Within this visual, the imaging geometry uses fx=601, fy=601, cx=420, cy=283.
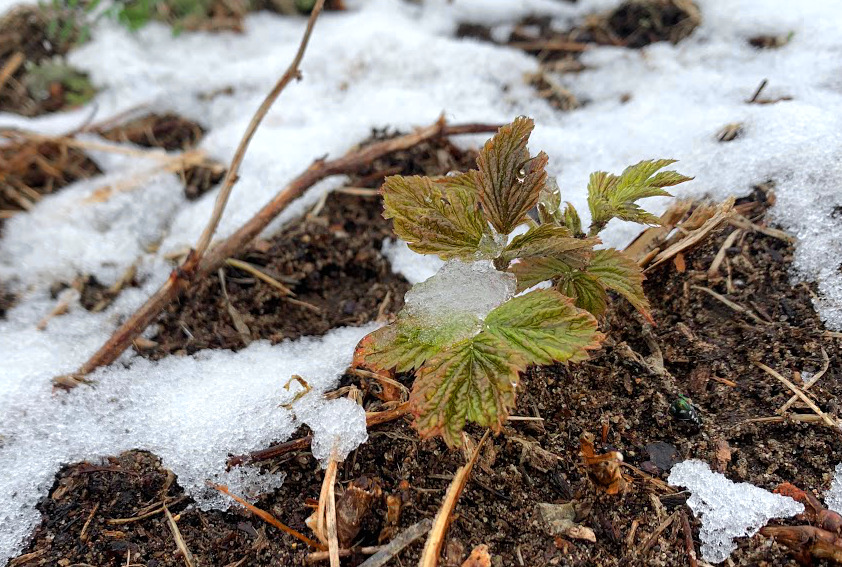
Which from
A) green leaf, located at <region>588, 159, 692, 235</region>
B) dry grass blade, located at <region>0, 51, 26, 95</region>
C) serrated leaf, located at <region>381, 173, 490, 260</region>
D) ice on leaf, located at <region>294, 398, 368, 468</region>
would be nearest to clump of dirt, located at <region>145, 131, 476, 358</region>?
ice on leaf, located at <region>294, 398, 368, 468</region>

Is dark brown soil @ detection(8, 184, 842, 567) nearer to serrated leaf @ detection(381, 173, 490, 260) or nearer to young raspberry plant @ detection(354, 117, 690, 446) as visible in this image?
young raspberry plant @ detection(354, 117, 690, 446)

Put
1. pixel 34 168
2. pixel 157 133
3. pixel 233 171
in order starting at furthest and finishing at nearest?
pixel 157 133
pixel 34 168
pixel 233 171

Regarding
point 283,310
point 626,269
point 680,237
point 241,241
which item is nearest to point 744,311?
point 680,237

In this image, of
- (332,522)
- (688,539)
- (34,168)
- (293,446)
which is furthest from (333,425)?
(34,168)

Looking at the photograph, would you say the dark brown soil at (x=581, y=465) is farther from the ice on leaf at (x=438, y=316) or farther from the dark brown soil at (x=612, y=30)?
the dark brown soil at (x=612, y=30)

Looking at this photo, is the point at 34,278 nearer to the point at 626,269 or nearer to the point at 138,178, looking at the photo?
the point at 138,178

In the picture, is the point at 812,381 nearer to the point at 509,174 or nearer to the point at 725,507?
the point at 725,507

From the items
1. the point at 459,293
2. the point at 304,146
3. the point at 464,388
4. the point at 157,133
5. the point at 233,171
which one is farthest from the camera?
the point at 157,133
